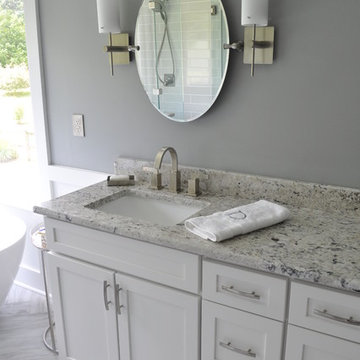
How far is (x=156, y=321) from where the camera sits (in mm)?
1606

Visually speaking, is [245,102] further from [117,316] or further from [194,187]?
[117,316]

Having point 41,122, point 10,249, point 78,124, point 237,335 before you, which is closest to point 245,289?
point 237,335

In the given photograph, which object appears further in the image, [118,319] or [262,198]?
[262,198]

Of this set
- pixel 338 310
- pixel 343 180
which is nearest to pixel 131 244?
pixel 338 310

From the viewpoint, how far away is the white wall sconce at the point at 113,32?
1.95 m

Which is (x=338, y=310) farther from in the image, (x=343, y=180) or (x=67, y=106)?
(x=67, y=106)

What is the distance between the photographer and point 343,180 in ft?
5.51

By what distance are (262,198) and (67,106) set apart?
1.23 meters

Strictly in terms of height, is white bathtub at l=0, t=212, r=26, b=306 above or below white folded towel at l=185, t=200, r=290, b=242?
below

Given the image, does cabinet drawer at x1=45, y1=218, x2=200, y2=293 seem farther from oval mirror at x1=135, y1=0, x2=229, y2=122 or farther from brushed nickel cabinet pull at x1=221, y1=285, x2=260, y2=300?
oval mirror at x1=135, y1=0, x2=229, y2=122

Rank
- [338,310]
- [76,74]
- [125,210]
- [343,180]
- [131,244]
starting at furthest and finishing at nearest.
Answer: [76,74], [125,210], [343,180], [131,244], [338,310]

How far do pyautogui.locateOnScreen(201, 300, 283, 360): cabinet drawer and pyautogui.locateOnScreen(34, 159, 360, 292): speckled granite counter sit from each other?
7.5 inches

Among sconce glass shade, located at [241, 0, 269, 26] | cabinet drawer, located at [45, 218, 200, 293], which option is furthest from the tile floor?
sconce glass shade, located at [241, 0, 269, 26]

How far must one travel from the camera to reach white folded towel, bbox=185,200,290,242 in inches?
56.0
